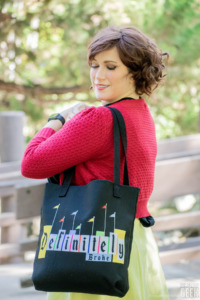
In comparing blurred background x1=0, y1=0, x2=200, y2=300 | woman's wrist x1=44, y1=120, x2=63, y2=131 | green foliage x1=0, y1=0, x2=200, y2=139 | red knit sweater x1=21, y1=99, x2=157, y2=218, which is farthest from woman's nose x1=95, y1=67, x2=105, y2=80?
green foliage x1=0, y1=0, x2=200, y2=139

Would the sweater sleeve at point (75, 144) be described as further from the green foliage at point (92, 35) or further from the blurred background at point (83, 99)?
the green foliage at point (92, 35)

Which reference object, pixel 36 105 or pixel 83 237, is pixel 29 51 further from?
pixel 83 237

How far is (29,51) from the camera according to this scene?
21.9 ft

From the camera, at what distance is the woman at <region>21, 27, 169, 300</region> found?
1.59m

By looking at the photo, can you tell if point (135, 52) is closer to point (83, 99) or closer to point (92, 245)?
point (92, 245)

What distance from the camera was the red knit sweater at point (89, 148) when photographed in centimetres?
159

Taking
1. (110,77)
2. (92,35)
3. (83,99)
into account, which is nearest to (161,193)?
(110,77)

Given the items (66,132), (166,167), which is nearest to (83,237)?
(66,132)

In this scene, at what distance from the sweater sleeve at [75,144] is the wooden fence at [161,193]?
45.8 inches

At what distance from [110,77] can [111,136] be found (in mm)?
222

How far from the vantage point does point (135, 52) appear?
1.69m

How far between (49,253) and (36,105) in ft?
22.7

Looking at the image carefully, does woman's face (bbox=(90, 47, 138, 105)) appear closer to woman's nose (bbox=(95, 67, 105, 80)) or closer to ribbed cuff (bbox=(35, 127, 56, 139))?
woman's nose (bbox=(95, 67, 105, 80))

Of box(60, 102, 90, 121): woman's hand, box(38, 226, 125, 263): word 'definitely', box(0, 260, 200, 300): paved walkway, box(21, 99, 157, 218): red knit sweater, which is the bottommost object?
box(0, 260, 200, 300): paved walkway
